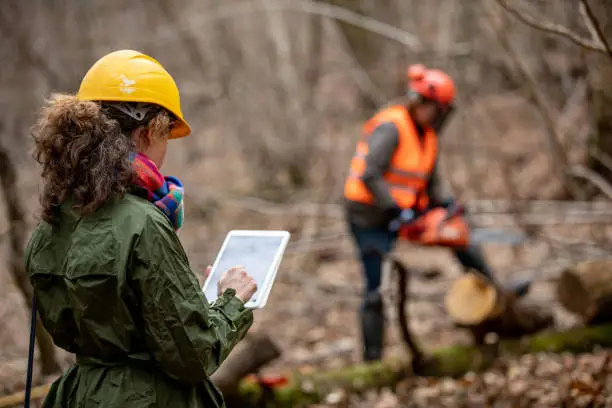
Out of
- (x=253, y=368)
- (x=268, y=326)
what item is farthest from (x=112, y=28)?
(x=253, y=368)

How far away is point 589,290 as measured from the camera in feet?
17.2

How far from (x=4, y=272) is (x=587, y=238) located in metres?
6.98

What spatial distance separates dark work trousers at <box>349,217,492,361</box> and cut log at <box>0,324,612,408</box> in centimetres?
36

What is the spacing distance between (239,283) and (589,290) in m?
3.61

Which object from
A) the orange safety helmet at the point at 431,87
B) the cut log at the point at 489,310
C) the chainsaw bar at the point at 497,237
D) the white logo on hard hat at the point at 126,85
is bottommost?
the cut log at the point at 489,310

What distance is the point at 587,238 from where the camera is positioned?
8953 millimetres

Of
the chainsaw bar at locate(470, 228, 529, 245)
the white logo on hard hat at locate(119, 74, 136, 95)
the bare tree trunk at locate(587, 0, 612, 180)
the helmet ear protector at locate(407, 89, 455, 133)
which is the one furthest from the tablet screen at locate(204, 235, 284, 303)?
the bare tree trunk at locate(587, 0, 612, 180)

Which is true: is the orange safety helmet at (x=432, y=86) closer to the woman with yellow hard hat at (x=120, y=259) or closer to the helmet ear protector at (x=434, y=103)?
the helmet ear protector at (x=434, y=103)

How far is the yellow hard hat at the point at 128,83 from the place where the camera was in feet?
7.66

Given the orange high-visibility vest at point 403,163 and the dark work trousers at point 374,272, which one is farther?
the orange high-visibility vest at point 403,163

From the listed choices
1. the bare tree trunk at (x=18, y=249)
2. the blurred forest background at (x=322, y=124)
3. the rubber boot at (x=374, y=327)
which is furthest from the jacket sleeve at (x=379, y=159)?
the bare tree trunk at (x=18, y=249)

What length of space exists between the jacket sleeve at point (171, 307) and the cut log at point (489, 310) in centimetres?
352

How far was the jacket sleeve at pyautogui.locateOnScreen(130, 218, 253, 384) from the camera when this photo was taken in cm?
213

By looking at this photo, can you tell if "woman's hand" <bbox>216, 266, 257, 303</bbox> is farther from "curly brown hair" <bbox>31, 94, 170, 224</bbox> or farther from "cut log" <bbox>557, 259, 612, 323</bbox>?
"cut log" <bbox>557, 259, 612, 323</bbox>
